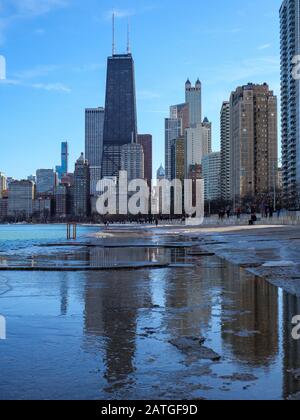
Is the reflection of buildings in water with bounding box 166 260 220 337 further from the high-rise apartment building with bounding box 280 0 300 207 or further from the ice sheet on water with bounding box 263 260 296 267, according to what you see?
the high-rise apartment building with bounding box 280 0 300 207

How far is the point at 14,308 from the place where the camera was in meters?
8.89

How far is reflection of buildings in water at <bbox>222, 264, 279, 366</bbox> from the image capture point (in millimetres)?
5859

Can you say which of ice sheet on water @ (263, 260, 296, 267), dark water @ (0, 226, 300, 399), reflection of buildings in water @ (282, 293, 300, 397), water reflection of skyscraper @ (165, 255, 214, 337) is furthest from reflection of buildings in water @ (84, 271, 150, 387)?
ice sheet on water @ (263, 260, 296, 267)

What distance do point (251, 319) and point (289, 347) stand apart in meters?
1.73

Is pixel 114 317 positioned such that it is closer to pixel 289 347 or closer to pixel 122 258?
pixel 289 347

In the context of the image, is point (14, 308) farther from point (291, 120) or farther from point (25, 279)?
point (291, 120)

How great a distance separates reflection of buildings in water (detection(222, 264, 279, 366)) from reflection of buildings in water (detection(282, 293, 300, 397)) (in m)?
0.12

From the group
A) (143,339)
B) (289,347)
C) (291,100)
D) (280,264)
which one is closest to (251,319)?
(289,347)

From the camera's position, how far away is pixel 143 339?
653 centimetres

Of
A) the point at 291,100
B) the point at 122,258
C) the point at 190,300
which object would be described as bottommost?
the point at 122,258

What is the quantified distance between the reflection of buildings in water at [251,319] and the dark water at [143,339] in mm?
14

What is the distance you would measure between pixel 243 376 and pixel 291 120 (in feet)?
646

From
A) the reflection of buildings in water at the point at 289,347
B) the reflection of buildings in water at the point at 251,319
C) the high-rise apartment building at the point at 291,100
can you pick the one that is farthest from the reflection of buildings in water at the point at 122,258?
the high-rise apartment building at the point at 291,100

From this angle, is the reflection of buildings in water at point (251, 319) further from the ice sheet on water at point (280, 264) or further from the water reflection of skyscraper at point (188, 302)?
the ice sheet on water at point (280, 264)
